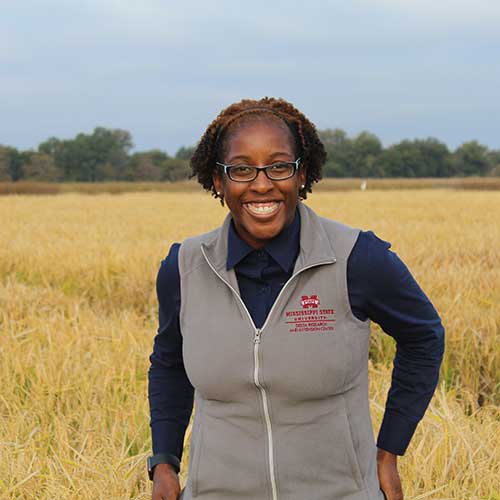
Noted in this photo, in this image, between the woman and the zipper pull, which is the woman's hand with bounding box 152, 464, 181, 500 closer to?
the woman

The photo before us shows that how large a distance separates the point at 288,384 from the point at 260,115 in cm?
62

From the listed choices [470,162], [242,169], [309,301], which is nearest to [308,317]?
[309,301]

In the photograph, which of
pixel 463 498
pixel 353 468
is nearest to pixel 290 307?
→ pixel 353 468

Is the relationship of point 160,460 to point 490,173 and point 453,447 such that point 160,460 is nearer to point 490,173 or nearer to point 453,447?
point 453,447

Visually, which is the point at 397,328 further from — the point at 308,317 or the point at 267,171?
the point at 267,171

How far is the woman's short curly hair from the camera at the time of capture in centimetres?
160

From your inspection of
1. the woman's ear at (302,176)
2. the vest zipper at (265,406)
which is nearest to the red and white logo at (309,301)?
the vest zipper at (265,406)

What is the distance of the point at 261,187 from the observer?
1.55 meters

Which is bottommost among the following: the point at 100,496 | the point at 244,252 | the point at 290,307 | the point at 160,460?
the point at 100,496

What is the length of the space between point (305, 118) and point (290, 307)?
0.51m

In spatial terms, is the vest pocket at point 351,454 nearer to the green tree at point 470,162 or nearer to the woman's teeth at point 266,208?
the woman's teeth at point 266,208

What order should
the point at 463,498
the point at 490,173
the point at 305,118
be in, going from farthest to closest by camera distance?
the point at 490,173 → the point at 463,498 → the point at 305,118

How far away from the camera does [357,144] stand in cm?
6762

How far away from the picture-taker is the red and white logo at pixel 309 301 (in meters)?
1.47
